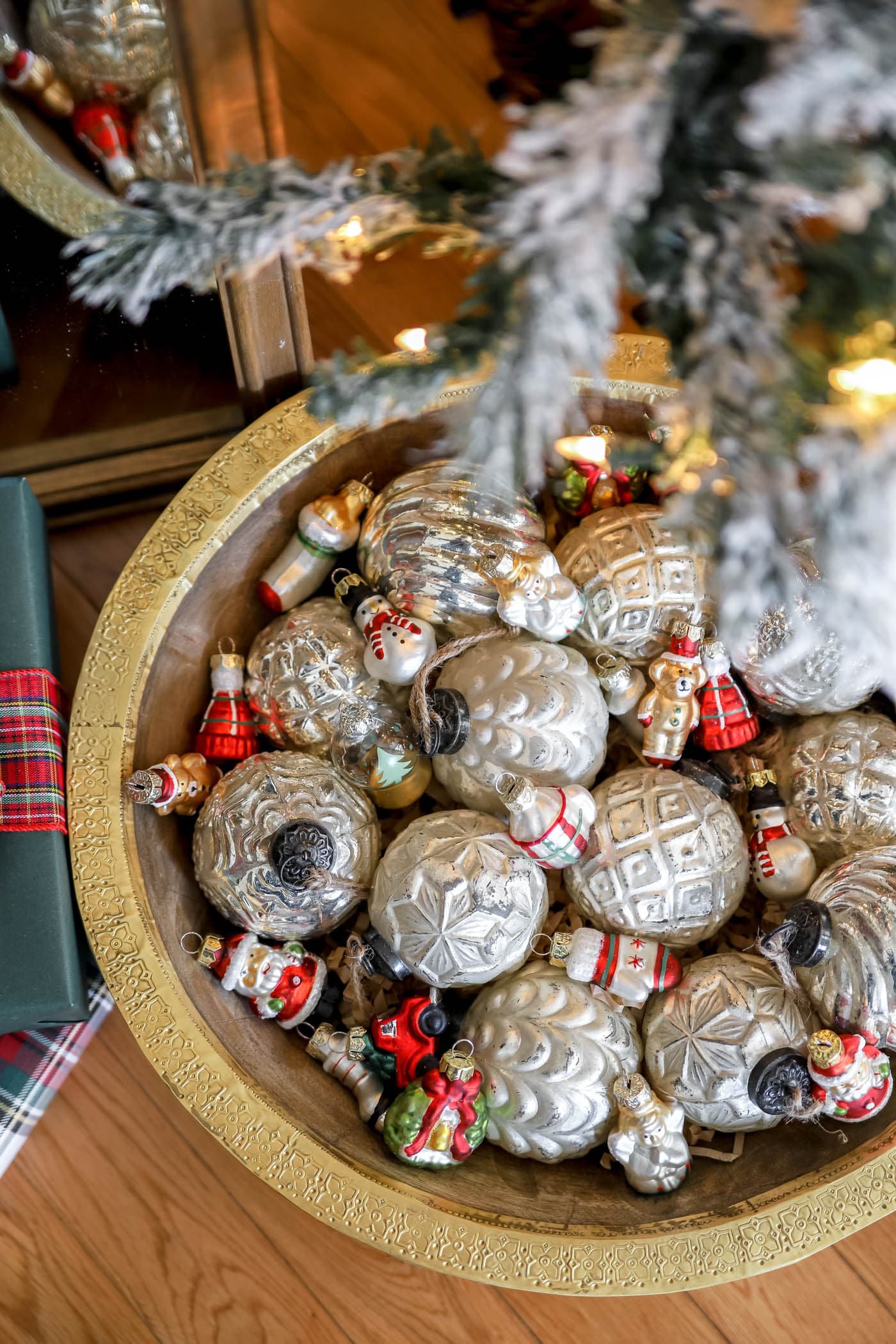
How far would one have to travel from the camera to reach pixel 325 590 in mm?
1187

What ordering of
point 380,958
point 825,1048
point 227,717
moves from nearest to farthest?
point 825,1048 < point 380,958 < point 227,717

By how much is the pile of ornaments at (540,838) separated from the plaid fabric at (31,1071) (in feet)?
0.92

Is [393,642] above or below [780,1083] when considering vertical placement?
above

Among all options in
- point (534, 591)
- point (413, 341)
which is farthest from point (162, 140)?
point (534, 591)

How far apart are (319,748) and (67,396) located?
0.57 metres

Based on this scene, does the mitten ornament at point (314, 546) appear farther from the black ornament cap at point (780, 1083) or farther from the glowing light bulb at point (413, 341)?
the black ornament cap at point (780, 1083)

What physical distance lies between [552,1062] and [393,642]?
0.42 m

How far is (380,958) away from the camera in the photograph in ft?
3.22

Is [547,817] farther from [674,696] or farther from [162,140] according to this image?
[162,140]

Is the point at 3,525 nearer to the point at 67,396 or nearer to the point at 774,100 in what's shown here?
the point at 67,396

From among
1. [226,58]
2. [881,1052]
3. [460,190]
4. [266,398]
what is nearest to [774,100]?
[460,190]

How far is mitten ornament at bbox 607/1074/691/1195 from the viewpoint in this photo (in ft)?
3.00

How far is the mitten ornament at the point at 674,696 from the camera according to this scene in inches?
40.3

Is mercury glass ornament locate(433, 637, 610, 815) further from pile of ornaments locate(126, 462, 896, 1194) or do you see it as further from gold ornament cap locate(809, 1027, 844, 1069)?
gold ornament cap locate(809, 1027, 844, 1069)
